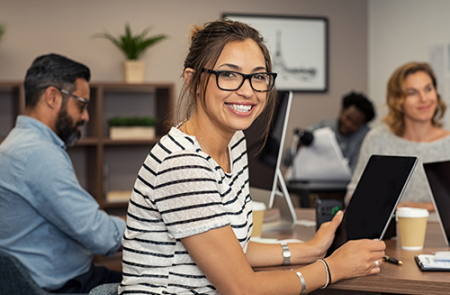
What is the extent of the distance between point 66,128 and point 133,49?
87.8 inches

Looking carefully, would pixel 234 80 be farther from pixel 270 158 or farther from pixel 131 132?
pixel 131 132

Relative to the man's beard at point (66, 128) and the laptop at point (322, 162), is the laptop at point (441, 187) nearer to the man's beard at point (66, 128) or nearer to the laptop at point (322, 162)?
the man's beard at point (66, 128)

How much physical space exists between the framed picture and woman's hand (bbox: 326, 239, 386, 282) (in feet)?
12.0

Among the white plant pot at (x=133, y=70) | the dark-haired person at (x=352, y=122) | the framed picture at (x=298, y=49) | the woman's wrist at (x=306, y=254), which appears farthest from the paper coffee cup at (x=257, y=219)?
the framed picture at (x=298, y=49)

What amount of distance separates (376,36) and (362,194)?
405cm

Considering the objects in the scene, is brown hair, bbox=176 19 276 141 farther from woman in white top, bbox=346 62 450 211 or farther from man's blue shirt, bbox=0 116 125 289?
woman in white top, bbox=346 62 450 211

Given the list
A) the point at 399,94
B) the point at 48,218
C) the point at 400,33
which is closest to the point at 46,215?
the point at 48,218

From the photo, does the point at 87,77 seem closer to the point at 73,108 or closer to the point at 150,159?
the point at 73,108

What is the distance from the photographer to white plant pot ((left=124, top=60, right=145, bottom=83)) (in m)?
4.20

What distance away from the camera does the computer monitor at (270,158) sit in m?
1.87

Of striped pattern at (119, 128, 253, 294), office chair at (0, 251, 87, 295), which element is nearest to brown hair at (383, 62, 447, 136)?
striped pattern at (119, 128, 253, 294)

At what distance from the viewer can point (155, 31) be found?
457cm

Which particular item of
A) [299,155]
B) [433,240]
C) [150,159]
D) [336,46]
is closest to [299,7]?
[336,46]

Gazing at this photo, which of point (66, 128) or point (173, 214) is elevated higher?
point (66, 128)
